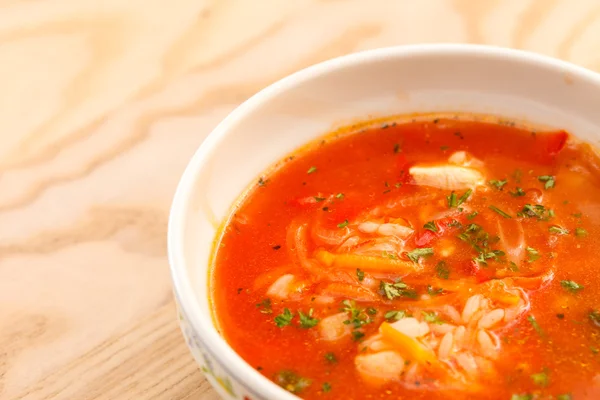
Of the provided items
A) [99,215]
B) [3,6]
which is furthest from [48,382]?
[3,6]

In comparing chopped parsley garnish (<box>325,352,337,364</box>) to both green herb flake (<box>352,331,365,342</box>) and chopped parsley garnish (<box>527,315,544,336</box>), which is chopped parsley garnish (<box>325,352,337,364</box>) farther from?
chopped parsley garnish (<box>527,315,544,336</box>)

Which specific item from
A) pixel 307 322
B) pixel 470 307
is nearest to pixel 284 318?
pixel 307 322

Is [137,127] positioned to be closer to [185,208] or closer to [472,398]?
[185,208]

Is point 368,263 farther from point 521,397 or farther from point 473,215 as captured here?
point 521,397

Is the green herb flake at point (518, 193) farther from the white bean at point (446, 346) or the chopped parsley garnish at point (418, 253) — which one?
the white bean at point (446, 346)

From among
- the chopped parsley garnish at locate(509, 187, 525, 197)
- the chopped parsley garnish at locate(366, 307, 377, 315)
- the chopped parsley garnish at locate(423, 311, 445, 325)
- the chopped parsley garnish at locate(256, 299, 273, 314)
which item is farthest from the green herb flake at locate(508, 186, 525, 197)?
the chopped parsley garnish at locate(256, 299, 273, 314)

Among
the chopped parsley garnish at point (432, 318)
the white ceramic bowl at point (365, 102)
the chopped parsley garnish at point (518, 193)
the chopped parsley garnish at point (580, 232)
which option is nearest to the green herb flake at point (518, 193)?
the chopped parsley garnish at point (518, 193)
